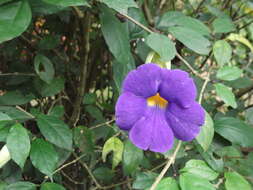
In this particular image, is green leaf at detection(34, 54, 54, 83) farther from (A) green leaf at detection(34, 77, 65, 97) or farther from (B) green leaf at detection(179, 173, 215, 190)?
(B) green leaf at detection(179, 173, 215, 190)

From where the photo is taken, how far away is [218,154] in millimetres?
958

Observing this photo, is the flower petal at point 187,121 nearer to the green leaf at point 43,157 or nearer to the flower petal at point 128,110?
the flower petal at point 128,110

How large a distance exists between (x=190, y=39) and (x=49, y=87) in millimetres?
475

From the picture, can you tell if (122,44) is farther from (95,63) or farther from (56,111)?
(95,63)

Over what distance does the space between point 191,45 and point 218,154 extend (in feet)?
1.09

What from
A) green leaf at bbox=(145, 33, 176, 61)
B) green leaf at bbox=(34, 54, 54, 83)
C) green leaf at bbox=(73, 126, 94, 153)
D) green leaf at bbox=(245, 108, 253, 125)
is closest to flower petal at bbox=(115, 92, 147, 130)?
green leaf at bbox=(145, 33, 176, 61)

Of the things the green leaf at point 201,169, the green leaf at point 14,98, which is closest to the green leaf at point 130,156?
the green leaf at point 201,169

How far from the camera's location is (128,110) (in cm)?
68

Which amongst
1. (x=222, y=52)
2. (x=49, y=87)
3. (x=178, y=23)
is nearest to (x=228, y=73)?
(x=222, y=52)

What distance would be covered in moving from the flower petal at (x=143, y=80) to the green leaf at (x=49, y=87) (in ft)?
1.45

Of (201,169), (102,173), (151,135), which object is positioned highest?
(151,135)

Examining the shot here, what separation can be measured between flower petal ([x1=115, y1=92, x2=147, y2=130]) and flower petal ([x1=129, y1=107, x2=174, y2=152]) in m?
0.02

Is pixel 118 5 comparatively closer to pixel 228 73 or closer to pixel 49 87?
pixel 228 73

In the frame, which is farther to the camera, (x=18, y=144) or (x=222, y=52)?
(x=222, y=52)
